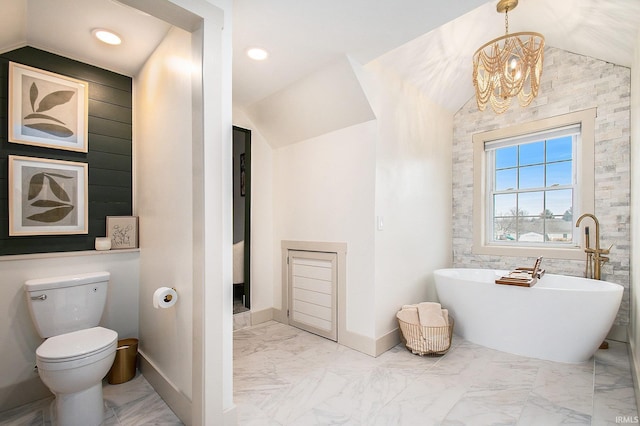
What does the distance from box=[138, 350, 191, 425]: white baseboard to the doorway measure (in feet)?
3.52

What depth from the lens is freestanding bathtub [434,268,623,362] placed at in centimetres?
227

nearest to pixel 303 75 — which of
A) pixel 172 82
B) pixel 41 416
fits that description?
pixel 172 82

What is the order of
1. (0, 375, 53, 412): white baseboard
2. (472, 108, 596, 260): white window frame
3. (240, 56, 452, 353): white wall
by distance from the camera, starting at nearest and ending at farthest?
(0, 375, 53, 412): white baseboard → (240, 56, 452, 353): white wall → (472, 108, 596, 260): white window frame

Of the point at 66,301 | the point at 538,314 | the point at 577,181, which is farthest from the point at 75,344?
the point at 577,181

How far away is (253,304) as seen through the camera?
3.38 metres

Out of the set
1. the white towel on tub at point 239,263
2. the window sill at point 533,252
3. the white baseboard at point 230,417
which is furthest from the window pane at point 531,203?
the white baseboard at point 230,417

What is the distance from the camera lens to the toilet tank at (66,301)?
1.89 m

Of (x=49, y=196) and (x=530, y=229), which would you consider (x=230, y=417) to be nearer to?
(x=49, y=196)

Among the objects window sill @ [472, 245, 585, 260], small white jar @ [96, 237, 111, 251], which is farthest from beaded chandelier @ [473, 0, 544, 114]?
small white jar @ [96, 237, 111, 251]

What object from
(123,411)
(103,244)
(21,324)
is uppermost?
(103,244)

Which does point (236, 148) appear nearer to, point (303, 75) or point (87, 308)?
point (303, 75)

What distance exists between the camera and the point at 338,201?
2.92 m

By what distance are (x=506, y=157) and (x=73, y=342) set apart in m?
4.36

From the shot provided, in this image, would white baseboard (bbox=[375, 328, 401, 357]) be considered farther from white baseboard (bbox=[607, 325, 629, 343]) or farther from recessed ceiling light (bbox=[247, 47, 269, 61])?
recessed ceiling light (bbox=[247, 47, 269, 61])
